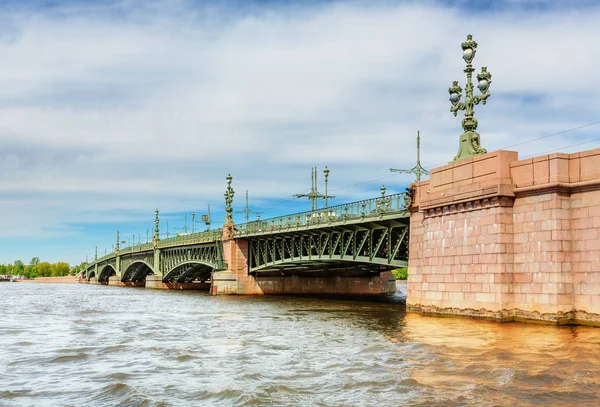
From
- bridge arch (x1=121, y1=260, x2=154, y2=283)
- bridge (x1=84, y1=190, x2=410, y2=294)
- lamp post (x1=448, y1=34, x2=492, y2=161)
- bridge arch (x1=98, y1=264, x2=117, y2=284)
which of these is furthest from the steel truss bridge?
bridge arch (x1=98, y1=264, x2=117, y2=284)

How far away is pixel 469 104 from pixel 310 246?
2139 centimetres

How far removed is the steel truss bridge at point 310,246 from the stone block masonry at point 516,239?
16.8 feet

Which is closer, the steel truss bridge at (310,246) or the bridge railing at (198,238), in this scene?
the steel truss bridge at (310,246)

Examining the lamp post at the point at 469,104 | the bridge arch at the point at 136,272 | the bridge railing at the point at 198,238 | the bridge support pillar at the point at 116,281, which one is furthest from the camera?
the bridge support pillar at the point at 116,281

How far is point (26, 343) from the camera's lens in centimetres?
2298

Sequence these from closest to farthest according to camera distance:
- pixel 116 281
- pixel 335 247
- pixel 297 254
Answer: pixel 335 247 → pixel 297 254 → pixel 116 281

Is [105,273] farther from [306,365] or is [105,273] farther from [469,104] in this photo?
[306,365]

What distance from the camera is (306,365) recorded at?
17.2 meters

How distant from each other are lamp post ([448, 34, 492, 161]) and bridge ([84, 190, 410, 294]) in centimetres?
526

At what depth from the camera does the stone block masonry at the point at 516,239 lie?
23281mm

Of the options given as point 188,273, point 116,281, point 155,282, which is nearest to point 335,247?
point 188,273

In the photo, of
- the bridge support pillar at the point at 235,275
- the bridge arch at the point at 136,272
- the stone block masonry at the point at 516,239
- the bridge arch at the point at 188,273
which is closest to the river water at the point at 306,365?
the stone block masonry at the point at 516,239

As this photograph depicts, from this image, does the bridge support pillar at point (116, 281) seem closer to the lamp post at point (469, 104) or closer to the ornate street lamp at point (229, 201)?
the ornate street lamp at point (229, 201)

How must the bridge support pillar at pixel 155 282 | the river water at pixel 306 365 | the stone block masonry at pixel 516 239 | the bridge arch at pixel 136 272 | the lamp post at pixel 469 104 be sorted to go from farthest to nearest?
1. the bridge arch at pixel 136 272
2. the bridge support pillar at pixel 155 282
3. the lamp post at pixel 469 104
4. the stone block masonry at pixel 516 239
5. the river water at pixel 306 365
